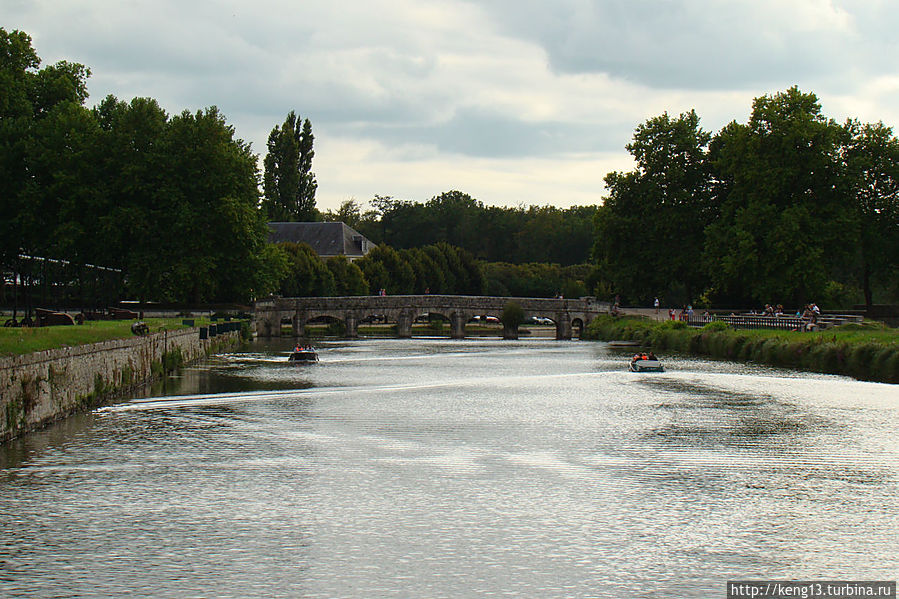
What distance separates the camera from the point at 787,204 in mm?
72438

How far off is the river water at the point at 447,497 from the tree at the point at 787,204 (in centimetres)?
3692

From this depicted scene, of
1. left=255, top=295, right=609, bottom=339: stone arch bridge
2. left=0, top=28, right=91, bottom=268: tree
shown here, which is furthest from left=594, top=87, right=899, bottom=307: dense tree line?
left=0, top=28, right=91, bottom=268: tree

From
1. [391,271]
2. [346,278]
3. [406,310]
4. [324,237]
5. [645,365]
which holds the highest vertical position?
[324,237]

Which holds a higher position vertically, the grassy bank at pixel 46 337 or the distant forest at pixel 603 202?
the distant forest at pixel 603 202

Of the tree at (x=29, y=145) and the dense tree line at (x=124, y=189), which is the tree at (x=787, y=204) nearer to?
the dense tree line at (x=124, y=189)

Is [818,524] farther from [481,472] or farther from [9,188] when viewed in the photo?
[9,188]

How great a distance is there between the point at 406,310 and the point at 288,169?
1543 inches

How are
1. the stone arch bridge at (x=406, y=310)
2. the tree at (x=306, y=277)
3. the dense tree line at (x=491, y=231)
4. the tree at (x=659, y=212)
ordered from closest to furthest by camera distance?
1. the tree at (x=659, y=212)
2. the stone arch bridge at (x=406, y=310)
3. the tree at (x=306, y=277)
4. the dense tree line at (x=491, y=231)

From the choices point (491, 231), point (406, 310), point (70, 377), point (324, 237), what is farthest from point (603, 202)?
point (491, 231)

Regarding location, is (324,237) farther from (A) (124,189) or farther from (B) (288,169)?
(A) (124,189)

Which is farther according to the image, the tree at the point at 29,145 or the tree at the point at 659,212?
the tree at the point at 659,212

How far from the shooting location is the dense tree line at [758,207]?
7044cm

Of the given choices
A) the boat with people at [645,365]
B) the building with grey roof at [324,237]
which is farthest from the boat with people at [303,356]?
the building with grey roof at [324,237]

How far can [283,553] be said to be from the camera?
48.0 ft
